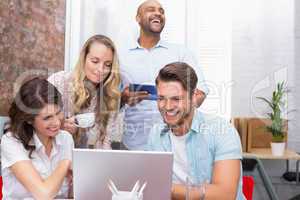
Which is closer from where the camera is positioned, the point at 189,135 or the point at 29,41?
the point at 189,135

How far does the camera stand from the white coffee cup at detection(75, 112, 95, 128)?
7.61 feet

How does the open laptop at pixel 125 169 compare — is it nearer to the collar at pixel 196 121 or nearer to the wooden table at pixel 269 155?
the collar at pixel 196 121

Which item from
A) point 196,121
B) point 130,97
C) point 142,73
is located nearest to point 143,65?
point 142,73

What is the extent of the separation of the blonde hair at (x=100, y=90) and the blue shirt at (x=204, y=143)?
1.00 feet

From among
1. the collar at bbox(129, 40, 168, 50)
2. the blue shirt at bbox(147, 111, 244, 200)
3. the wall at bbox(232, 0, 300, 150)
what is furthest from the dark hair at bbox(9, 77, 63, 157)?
the wall at bbox(232, 0, 300, 150)

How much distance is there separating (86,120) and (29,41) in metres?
0.61

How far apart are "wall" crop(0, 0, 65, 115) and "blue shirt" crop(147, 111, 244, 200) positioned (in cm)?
75

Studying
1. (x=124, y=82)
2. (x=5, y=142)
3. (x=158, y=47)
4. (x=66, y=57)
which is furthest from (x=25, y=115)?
(x=158, y=47)

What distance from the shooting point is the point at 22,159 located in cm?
195

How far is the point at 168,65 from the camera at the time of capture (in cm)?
230

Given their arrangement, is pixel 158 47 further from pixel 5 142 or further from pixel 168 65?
pixel 5 142

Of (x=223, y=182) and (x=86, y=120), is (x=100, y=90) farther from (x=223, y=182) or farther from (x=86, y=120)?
(x=223, y=182)

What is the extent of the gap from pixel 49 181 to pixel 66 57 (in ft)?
2.71

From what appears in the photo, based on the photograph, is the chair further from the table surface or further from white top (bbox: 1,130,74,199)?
white top (bbox: 1,130,74,199)
